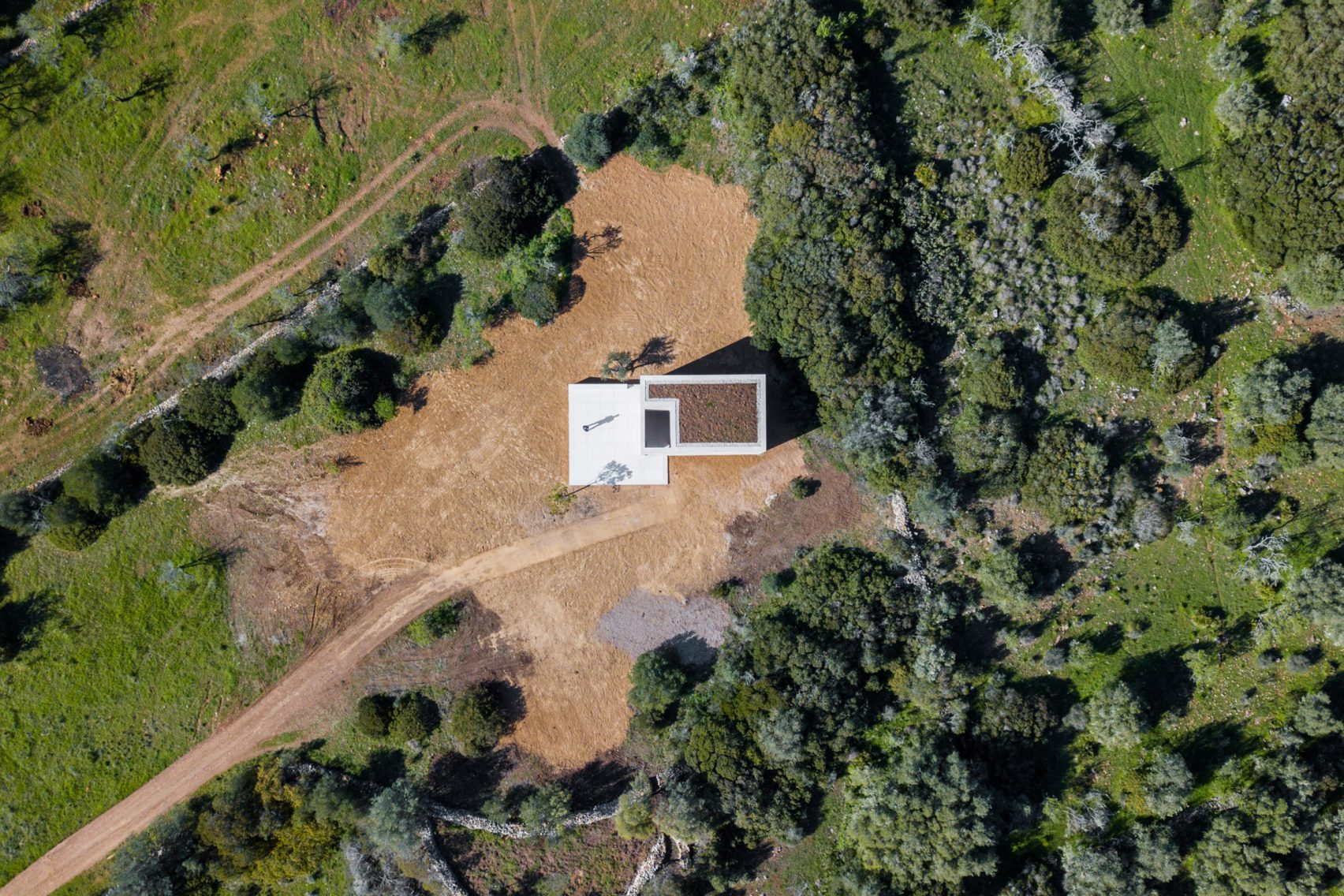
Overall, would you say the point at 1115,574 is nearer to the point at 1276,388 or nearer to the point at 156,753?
the point at 1276,388

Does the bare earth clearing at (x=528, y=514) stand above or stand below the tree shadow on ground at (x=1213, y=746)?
above

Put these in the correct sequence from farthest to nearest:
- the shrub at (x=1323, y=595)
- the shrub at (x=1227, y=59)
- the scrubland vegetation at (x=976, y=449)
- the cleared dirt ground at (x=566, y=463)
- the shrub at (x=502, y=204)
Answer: the cleared dirt ground at (x=566, y=463), the shrub at (x=502, y=204), the shrub at (x=1227, y=59), the scrubland vegetation at (x=976, y=449), the shrub at (x=1323, y=595)

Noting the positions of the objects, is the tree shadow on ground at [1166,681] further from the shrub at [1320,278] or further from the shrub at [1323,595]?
the shrub at [1320,278]

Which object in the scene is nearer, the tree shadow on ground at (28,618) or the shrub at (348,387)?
the shrub at (348,387)

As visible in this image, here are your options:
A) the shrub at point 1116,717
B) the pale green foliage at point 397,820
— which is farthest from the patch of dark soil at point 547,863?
the shrub at point 1116,717

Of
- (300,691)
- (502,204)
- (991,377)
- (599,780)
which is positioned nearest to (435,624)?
(300,691)

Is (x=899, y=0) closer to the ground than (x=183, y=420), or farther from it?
farther from it

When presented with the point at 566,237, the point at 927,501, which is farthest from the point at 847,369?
the point at 566,237
